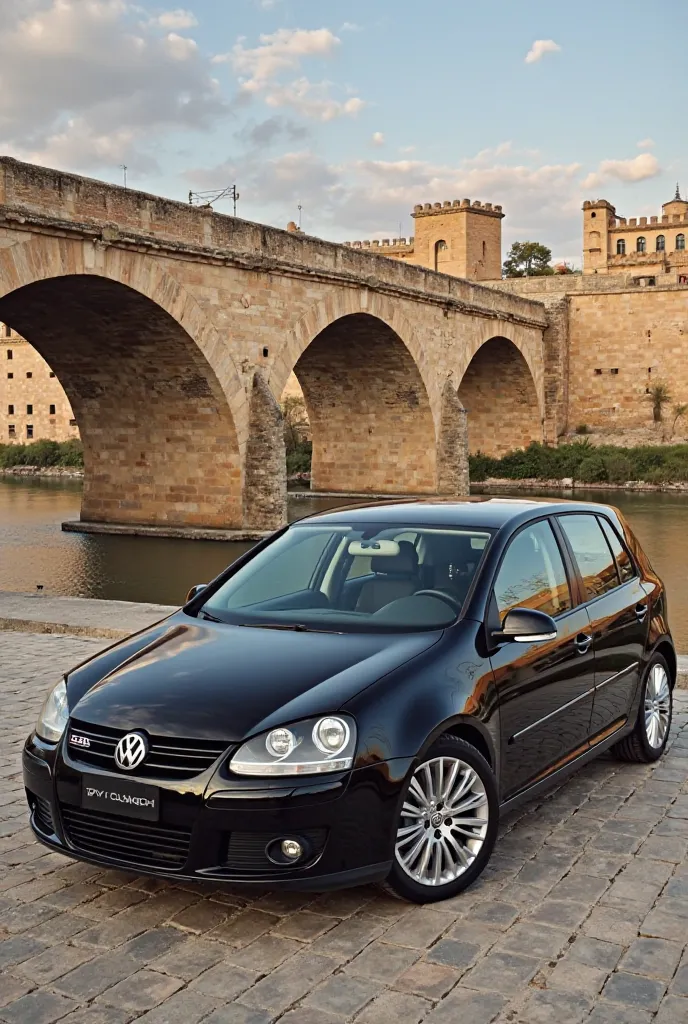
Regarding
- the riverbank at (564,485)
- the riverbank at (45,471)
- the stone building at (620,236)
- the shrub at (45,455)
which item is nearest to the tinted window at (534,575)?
the riverbank at (564,485)

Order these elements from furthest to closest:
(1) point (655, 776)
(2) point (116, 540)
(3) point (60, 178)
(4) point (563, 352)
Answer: (4) point (563, 352)
(2) point (116, 540)
(3) point (60, 178)
(1) point (655, 776)

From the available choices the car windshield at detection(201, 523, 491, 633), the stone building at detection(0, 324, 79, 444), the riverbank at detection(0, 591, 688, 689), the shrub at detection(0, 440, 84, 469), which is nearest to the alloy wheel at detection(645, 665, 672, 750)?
the car windshield at detection(201, 523, 491, 633)

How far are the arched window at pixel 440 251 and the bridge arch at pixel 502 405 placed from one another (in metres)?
21.2

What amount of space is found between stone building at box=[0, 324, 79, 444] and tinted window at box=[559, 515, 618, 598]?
57568 millimetres

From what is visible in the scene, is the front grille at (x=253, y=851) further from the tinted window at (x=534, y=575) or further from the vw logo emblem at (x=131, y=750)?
the tinted window at (x=534, y=575)

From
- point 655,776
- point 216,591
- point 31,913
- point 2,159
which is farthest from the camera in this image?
point 2,159

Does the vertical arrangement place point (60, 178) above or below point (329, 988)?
above

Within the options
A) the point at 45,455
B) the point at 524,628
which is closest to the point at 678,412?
the point at 45,455

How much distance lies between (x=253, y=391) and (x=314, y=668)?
19.0 meters

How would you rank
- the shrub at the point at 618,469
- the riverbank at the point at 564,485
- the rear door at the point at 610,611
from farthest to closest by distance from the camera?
the shrub at the point at 618,469, the riverbank at the point at 564,485, the rear door at the point at 610,611

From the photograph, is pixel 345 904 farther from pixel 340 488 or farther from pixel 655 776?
pixel 340 488

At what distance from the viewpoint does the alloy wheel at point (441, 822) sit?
11.6 ft

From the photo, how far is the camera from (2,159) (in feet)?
52.2

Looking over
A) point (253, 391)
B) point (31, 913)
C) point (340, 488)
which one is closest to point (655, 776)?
point (31, 913)
